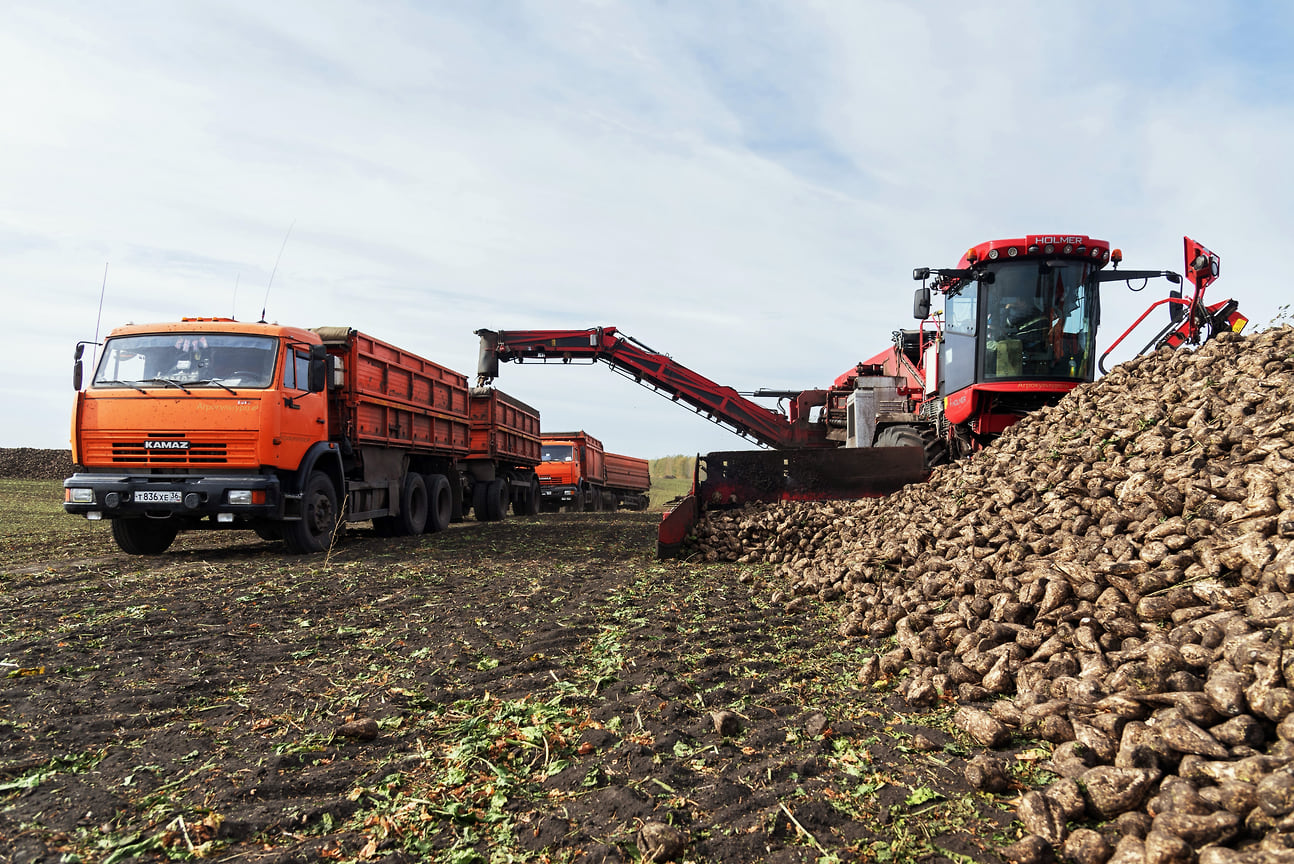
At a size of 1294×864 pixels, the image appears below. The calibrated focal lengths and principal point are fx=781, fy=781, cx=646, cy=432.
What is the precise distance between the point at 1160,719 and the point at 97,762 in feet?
14.5

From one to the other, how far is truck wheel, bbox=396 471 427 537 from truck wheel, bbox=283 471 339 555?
2.61m

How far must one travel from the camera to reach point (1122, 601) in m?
4.17

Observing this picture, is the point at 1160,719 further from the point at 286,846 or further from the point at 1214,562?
the point at 286,846

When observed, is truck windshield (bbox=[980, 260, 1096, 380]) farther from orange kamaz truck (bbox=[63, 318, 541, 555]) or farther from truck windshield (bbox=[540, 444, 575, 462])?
truck windshield (bbox=[540, 444, 575, 462])

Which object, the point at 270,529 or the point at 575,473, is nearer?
the point at 270,529

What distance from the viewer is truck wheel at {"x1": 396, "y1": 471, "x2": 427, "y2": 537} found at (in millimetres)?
13359

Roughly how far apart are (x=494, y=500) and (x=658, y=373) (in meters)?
4.93

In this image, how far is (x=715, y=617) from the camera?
20.6ft

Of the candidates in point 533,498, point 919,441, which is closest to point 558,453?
point 533,498

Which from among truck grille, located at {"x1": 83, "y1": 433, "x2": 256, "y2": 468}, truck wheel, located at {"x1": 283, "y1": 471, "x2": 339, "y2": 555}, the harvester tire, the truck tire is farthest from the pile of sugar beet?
the truck tire

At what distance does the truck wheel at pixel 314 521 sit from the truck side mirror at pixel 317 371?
1.13 meters

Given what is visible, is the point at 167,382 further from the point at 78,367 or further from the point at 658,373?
the point at 658,373

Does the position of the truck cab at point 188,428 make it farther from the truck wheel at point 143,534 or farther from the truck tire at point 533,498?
the truck tire at point 533,498

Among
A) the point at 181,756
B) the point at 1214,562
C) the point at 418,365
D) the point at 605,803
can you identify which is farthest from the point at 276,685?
the point at 418,365
